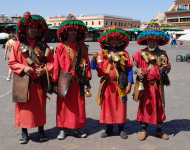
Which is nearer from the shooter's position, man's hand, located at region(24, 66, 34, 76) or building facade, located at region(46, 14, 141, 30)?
man's hand, located at region(24, 66, 34, 76)

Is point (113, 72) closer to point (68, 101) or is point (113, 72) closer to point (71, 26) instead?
point (68, 101)

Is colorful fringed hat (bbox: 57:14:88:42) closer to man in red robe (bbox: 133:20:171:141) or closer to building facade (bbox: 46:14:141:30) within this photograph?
man in red robe (bbox: 133:20:171:141)

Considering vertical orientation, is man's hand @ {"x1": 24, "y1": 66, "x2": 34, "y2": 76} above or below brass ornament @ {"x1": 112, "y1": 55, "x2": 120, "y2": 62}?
below

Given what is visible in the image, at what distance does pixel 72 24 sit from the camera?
3.93m

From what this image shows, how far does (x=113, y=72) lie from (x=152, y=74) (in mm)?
660

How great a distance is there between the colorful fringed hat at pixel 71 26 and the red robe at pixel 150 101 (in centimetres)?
100

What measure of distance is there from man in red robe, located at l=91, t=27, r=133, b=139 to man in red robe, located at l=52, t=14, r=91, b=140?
304 mm

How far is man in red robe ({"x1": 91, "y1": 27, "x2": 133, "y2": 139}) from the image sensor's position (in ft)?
13.3

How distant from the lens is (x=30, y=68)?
376 cm

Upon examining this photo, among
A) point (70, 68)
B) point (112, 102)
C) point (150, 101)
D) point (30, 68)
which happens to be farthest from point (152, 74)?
point (30, 68)

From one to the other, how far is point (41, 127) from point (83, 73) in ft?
3.87

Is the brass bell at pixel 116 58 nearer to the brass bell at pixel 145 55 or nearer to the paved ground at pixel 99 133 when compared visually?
A: the brass bell at pixel 145 55

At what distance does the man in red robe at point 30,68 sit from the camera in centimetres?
383

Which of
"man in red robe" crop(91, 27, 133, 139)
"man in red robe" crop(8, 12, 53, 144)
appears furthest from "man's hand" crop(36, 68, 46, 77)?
"man in red robe" crop(91, 27, 133, 139)
